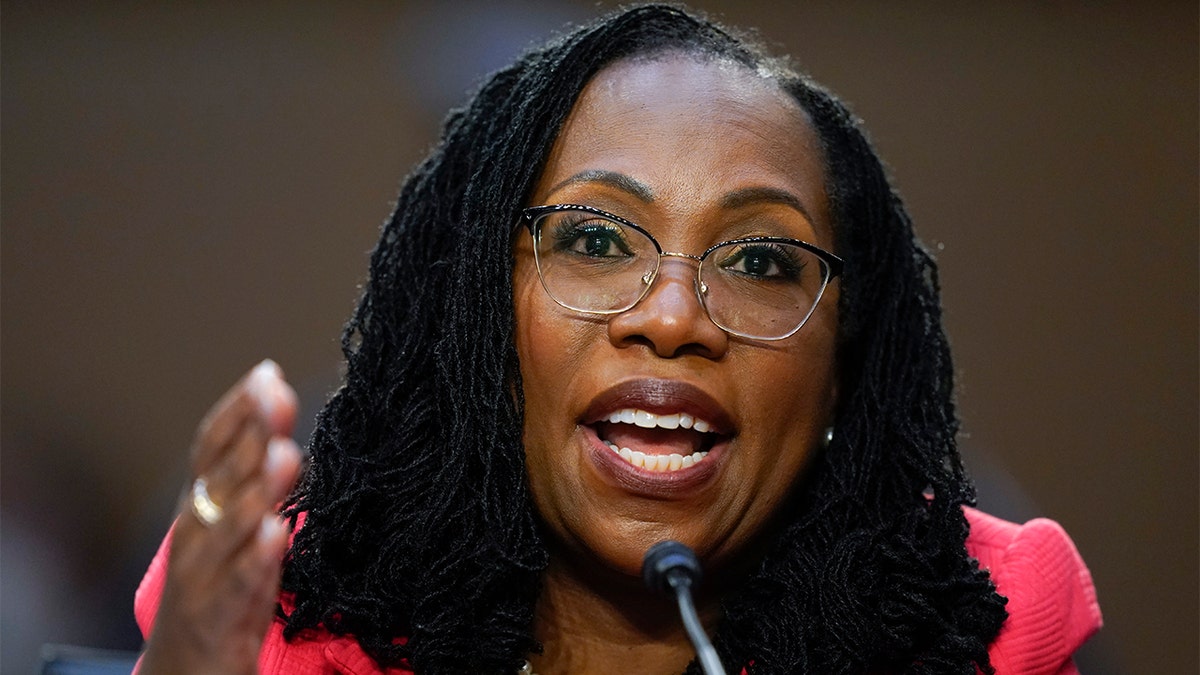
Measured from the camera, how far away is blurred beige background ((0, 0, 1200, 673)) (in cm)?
346

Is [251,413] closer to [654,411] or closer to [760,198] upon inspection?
[654,411]

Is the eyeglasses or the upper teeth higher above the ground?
the eyeglasses

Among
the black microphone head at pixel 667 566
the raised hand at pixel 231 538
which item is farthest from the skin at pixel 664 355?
the raised hand at pixel 231 538

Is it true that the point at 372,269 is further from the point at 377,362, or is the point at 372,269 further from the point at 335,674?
the point at 335,674

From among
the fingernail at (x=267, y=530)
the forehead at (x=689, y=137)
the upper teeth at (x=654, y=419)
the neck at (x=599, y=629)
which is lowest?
the neck at (x=599, y=629)

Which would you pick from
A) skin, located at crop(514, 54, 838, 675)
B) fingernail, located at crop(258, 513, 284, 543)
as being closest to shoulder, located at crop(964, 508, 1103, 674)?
skin, located at crop(514, 54, 838, 675)

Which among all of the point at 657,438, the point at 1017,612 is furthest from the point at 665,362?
the point at 1017,612

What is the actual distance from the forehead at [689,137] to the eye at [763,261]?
87 mm

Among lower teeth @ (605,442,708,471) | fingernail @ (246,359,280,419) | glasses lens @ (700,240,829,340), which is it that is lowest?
lower teeth @ (605,442,708,471)

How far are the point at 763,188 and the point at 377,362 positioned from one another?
690 mm

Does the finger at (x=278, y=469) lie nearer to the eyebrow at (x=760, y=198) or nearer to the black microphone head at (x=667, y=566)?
the black microphone head at (x=667, y=566)

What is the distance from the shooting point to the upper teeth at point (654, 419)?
178 centimetres

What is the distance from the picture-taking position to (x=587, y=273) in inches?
74.4

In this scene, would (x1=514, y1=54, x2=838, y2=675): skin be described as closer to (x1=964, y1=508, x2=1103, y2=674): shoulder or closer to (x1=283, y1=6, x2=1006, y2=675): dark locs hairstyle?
(x1=283, y1=6, x2=1006, y2=675): dark locs hairstyle
